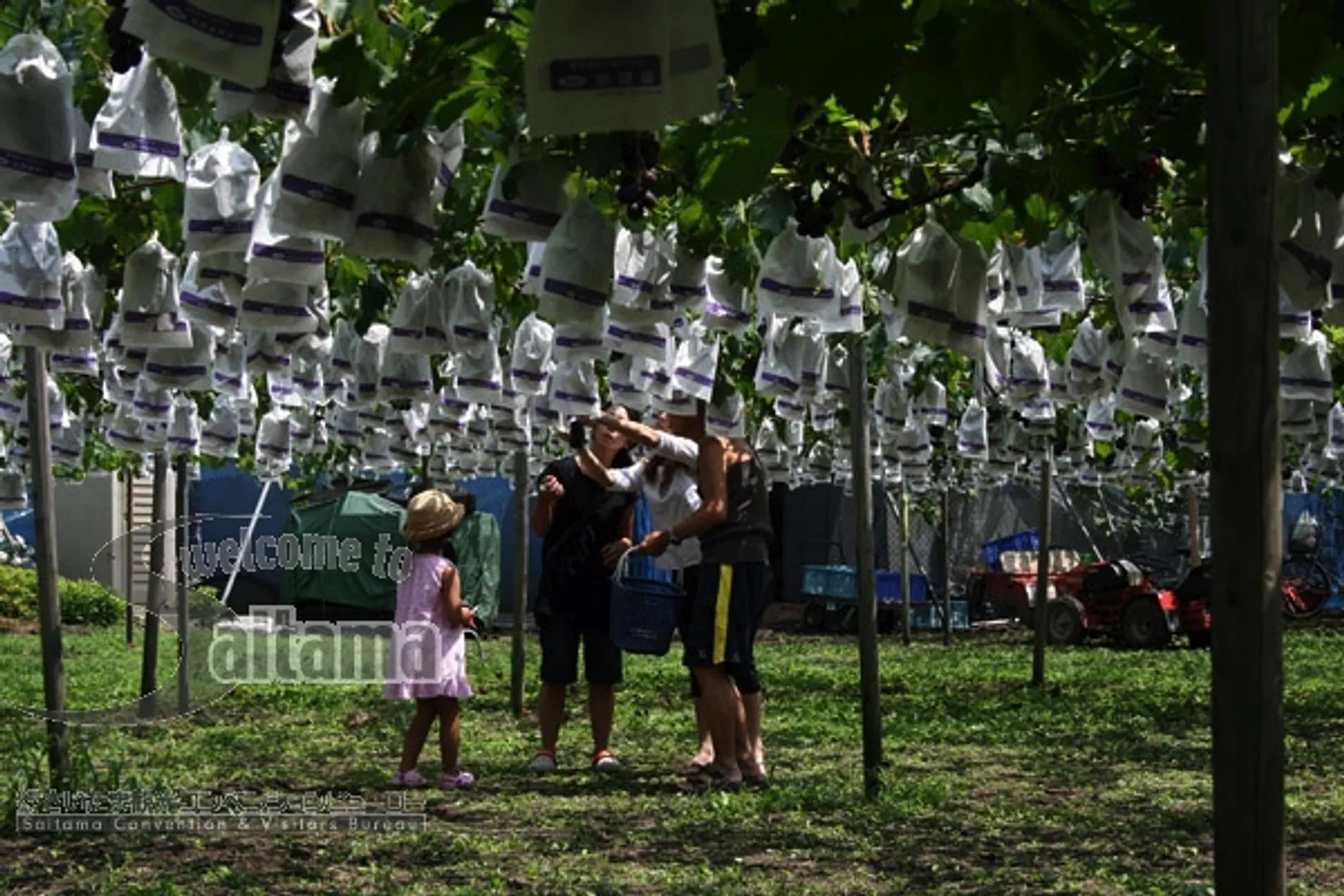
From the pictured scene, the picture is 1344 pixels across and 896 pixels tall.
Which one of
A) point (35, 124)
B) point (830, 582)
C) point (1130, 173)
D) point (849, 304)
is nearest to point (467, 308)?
point (849, 304)

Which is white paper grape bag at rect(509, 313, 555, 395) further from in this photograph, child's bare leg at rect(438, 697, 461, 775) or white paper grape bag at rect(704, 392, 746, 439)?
child's bare leg at rect(438, 697, 461, 775)

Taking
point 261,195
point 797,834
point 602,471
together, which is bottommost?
point 797,834

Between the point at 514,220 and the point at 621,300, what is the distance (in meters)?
1.35

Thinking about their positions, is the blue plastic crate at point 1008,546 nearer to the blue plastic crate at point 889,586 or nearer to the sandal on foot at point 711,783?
the blue plastic crate at point 889,586

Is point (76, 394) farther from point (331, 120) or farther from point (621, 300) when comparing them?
point (331, 120)

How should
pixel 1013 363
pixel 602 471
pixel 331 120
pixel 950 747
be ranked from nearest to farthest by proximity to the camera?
pixel 331 120, pixel 602 471, pixel 950 747, pixel 1013 363

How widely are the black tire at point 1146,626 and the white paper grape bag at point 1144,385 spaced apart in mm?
12859

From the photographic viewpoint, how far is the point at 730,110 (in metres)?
4.18

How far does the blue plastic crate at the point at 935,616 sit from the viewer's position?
2566 cm

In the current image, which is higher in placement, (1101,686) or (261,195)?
(261,195)

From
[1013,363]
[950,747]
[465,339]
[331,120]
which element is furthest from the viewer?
[1013,363]

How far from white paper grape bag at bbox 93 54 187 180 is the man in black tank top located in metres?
3.40

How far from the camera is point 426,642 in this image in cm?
732

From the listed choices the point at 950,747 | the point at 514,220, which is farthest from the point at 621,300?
the point at 950,747
